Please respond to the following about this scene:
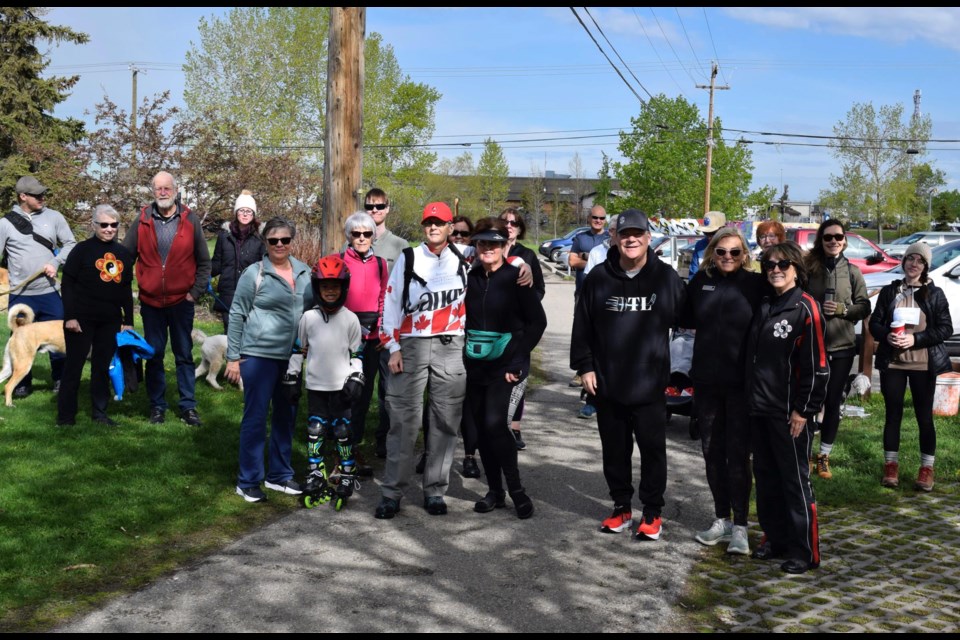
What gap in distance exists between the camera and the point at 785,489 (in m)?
5.87

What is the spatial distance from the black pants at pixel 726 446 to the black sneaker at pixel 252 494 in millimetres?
→ 3213

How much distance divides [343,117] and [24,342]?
391 centimetres

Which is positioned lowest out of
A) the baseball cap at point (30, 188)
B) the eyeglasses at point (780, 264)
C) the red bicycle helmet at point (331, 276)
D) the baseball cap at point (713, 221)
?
the red bicycle helmet at point (331, 276)

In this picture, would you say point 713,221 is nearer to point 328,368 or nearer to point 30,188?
point 328,368

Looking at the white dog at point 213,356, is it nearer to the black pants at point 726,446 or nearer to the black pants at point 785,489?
the black pants at point 726,446

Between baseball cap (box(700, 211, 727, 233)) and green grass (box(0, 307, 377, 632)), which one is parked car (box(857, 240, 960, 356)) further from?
green grass (box(0, 307, 377, 632))

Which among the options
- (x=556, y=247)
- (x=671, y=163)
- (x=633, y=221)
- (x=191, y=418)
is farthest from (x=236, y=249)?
(x=671, y=163)

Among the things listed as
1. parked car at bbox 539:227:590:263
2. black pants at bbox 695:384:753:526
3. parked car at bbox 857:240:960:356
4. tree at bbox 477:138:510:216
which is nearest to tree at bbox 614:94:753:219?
parked car at bbox 539:227:590:263

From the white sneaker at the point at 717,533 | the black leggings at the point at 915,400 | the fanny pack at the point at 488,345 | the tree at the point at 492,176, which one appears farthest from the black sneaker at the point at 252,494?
the tree at the point at 492,176

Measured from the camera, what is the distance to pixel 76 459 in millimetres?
7625

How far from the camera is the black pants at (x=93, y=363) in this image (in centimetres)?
862

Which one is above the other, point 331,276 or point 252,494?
point 331,276

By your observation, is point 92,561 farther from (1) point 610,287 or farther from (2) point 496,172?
(2) point 496,172

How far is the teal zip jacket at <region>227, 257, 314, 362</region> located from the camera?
6969 mm
